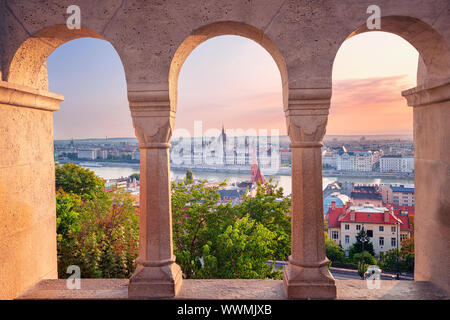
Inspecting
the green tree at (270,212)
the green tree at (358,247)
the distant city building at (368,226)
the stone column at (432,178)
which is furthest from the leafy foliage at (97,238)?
the green tree at (358,247)

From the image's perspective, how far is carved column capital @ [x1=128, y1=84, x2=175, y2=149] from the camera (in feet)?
13.2

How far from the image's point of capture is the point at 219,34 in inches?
176

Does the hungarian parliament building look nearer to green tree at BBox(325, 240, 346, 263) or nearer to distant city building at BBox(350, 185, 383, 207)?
distant city building at BBox(350, 185, 383, 207)

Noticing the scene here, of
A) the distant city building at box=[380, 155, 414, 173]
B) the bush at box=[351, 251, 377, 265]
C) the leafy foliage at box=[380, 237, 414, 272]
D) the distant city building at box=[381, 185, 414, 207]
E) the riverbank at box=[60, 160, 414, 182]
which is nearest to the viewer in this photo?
the distant city building at box=[380, 155, 414, 173]

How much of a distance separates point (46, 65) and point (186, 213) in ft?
34.8

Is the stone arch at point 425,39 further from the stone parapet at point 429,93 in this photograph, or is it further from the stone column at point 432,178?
the stone column at point 432,178

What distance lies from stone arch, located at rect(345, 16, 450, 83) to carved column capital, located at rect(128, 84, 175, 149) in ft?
8.49

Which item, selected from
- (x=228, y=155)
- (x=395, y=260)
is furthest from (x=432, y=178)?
(x=228, y=155)

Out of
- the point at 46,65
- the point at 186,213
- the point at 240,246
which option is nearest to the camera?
the point at 46,65

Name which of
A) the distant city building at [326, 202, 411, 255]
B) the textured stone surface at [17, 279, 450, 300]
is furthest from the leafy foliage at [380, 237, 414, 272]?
the textured stone surface at [17, 279, 450, 300]

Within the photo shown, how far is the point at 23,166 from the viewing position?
14.7ft

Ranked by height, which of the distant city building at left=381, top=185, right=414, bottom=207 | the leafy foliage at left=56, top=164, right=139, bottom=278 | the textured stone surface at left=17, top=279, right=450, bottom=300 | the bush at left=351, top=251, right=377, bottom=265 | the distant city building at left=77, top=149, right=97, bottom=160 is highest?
the distant city building at left=77, top=149, right=97, bottom=160
